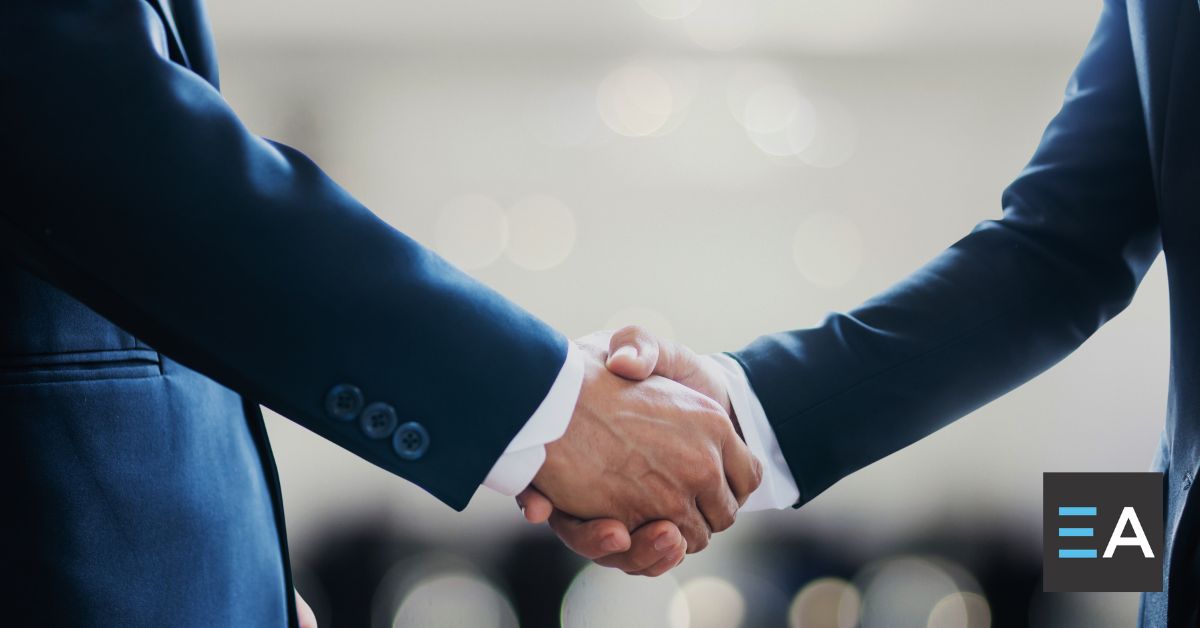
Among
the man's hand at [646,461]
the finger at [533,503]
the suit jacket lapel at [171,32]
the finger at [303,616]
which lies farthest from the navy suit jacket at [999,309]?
the suit jacket lapel at [171,32]

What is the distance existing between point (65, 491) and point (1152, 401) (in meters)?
3.11

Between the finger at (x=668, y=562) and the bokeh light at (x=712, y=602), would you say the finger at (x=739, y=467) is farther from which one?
the bokeh light at (x=712, y=602)

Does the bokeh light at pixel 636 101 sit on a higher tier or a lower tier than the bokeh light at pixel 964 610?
higher

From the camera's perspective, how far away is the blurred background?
2766mm

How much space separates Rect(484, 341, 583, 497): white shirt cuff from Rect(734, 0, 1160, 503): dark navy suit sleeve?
309mm

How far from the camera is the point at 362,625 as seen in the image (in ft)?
8.64

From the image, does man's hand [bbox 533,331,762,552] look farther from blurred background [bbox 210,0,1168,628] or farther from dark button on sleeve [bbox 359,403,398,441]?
blurred background [bbox 210,0,1168,628]

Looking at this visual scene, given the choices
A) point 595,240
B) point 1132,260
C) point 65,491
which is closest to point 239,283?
point 65,491

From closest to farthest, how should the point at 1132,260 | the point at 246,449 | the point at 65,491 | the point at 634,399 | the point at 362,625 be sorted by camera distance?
the point at 65,491 → the point at 246,449 → the point at 634,399 → the point at 1132,260 → the point at 362,625

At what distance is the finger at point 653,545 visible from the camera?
2.79 ft

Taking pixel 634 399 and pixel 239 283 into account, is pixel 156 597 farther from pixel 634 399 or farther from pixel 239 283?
pixel 634 399

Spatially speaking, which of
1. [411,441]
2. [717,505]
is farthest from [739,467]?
[411,441]

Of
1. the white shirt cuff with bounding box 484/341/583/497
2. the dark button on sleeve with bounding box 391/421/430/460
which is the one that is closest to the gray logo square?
the white shirt cuff with bounding box 484/341/583/497

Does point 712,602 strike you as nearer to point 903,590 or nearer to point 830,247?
point 903,590
